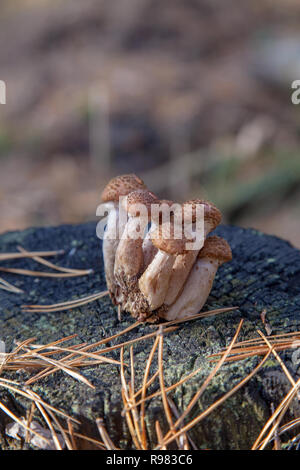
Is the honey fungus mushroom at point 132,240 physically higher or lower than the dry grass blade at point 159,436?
higher

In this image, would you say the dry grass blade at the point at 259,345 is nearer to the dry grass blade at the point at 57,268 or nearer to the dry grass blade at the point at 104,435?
the dry grass blade at the point at 104,435

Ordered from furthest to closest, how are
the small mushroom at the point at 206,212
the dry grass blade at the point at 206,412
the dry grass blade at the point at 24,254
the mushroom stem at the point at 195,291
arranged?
the dry grass blade at the point at 24,254 → the mushroom stem at the point at 195,291 → the small mushroom at the point at 206,212 → the dry grass blade at the point at 206,412

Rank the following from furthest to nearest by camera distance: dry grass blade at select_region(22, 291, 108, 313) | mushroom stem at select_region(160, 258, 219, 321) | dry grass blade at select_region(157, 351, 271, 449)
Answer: dry grass blade at select_region(22, 291, 108, 313) → mushroom stem at select_region(160, 258, 219, 321) → dry grass blade at select_region(157, 351, 271, 449)

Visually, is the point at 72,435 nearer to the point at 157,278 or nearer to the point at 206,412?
the point at 206,412

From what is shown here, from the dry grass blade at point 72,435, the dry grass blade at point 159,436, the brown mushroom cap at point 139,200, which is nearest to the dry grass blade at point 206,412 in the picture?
the dry grass blade at point 159,436

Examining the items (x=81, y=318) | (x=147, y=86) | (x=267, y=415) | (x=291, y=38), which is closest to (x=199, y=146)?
(x=147, y=86)

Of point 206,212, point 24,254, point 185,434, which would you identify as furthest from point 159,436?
point 24,254

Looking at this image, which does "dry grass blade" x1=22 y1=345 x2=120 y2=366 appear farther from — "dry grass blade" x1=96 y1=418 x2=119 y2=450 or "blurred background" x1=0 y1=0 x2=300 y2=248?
"blurred background" x1=0 y1=0 x2=300 y2=248

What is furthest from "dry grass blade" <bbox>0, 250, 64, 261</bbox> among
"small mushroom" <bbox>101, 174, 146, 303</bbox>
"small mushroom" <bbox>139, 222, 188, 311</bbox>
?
"small mushroom" <bbox>139, 222, 188, 311</bbox>

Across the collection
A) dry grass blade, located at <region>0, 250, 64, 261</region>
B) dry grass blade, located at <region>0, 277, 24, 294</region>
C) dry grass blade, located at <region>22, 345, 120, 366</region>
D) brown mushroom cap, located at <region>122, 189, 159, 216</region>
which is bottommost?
dry grass blade, located at <region>22, 345, 120, 366</region>
